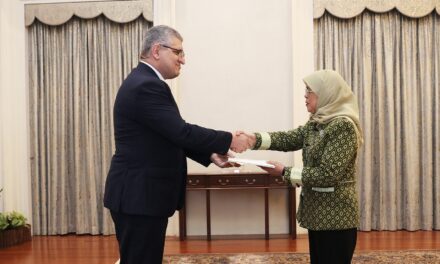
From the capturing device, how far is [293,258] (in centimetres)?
466

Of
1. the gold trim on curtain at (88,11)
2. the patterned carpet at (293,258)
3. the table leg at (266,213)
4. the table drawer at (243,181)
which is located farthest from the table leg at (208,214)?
the gold trim on curtain at (88,11)

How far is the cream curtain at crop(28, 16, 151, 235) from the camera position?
5840 mm

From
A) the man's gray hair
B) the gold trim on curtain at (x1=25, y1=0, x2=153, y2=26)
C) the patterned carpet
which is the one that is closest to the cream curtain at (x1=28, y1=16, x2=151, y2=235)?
the gold trim on curtain at (x1=25, y1=0, x2=153, y2=26)

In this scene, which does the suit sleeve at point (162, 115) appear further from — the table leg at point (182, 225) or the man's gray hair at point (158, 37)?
the table leg at point (182, 225)

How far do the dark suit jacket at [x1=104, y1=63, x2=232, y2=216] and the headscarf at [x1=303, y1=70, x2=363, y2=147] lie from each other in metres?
0.68

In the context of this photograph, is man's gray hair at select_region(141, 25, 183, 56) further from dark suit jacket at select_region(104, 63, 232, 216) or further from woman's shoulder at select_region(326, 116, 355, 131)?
woman's shoulder at select_region(326, 116, 355, 131)

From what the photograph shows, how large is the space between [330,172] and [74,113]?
403cm

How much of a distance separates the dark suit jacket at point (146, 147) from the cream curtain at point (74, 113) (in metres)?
3.47

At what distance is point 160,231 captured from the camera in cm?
245

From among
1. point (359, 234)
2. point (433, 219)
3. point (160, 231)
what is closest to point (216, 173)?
point (359, 234)

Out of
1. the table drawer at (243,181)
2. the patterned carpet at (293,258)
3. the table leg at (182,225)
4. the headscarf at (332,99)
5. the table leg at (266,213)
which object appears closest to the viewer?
the headscarf at (332,99)

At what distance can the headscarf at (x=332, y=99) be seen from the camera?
2.64 m

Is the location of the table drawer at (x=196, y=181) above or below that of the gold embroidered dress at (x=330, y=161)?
below

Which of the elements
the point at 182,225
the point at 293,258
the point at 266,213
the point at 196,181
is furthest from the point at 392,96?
the point at 182,225
